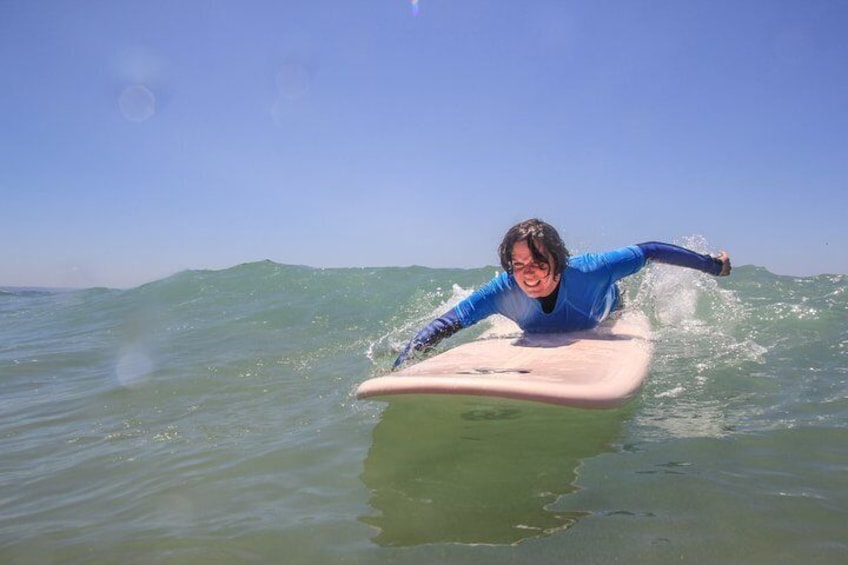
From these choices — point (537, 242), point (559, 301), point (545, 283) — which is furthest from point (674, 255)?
point (537, 242)

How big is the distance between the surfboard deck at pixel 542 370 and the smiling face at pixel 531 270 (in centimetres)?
35

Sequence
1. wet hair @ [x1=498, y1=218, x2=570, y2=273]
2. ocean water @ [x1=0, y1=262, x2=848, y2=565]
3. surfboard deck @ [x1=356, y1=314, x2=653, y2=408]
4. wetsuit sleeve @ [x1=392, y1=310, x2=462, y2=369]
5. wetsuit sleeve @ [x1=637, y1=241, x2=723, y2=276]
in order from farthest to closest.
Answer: wetsuit sleeve @ [x1=637, y1=241, x2=723, y2=276], wetsuit sleeve @ [x1=392, y1=310, x2=462, y2=369], wet hair @ [x1=498, y1=218, x2=570, y2=273], surfboard deck @ [x1=356, y1=314, x2=653, y2=408], ocean water @ [x1=0, y1=262, x2=848, y2=565]

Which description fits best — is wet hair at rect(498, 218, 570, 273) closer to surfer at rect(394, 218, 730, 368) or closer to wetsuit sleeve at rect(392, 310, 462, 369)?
surfer at rect(394, 218, 730, 368)

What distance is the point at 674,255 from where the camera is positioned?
4.20 meters

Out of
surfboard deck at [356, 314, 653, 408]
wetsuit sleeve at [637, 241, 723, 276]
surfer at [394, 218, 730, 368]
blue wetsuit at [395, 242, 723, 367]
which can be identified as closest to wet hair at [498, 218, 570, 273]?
surfer at [394, 218, 730, 368]

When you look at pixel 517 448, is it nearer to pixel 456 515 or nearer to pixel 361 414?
pixel 456 515

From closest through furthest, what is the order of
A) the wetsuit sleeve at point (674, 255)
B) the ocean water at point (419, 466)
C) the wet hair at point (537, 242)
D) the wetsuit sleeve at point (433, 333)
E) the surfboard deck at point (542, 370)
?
the ocean water at point (419, 466), the surfboard deck at point (542, 370), the wet hair at point (537, 242), the wetsuit sleeve at point (433, 333), the wetsuit sleeve at point (674, 255)

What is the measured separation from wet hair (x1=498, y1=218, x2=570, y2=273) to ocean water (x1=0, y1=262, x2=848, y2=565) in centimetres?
95

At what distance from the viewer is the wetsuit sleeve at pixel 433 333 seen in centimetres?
378

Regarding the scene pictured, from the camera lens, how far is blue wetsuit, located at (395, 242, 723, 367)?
149 inches

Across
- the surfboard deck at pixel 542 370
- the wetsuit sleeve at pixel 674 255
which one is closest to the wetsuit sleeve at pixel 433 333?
the surfboard deck at pixel 542 370

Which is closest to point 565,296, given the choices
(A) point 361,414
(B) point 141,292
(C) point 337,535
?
(A) point 361,414

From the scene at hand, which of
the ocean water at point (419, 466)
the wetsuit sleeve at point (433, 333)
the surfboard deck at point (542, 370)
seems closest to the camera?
the ocean water at point (419, 466)

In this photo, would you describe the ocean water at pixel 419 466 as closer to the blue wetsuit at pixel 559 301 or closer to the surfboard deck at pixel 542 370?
the surfboard deck at pixel 542 370
